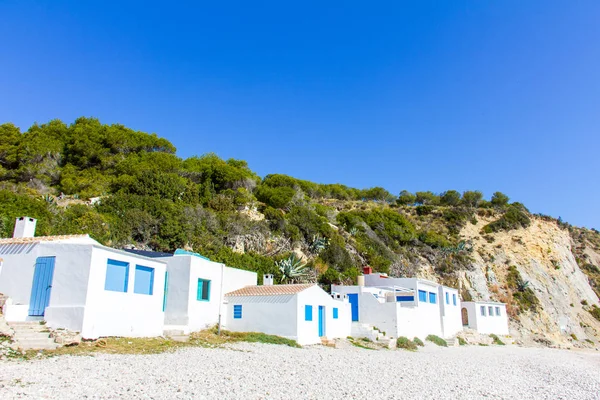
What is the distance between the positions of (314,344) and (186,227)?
41.2 ft

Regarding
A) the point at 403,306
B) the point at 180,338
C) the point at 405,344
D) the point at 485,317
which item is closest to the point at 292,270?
the point at 403,306

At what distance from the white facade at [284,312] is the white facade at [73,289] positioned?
17.6ft

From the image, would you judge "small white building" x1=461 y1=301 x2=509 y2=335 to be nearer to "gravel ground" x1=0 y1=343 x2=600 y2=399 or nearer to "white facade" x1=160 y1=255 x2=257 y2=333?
"gravel ground" x1=0 y1=343 x2=600 y2=399

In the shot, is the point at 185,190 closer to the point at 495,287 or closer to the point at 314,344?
the point at 314,344

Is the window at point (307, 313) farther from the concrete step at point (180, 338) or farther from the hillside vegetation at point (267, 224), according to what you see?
the hillside vegetation at point (267, 224)

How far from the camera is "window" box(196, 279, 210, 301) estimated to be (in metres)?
20.4

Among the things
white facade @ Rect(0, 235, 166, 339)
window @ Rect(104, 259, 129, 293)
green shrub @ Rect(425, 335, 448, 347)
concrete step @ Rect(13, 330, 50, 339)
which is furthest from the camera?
green shrub @ Rect(425, 335, 448, 347)

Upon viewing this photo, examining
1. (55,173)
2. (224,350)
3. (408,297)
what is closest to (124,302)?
(224,350)

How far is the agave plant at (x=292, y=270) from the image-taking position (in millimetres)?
28875

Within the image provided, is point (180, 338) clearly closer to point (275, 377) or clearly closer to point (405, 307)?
point (275, 377)

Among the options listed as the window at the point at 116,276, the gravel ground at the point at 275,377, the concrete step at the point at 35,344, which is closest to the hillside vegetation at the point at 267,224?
the window at the point at 116,276

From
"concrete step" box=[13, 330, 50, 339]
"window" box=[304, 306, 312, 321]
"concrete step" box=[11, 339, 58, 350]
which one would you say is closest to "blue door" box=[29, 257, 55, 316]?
"concrete step" box=[13, 330, 50, 339]

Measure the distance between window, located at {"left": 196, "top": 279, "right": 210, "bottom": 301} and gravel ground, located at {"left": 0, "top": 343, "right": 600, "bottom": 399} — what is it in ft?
13.7

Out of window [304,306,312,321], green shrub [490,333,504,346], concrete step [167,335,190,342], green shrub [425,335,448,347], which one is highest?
window [304,306,312,321]
